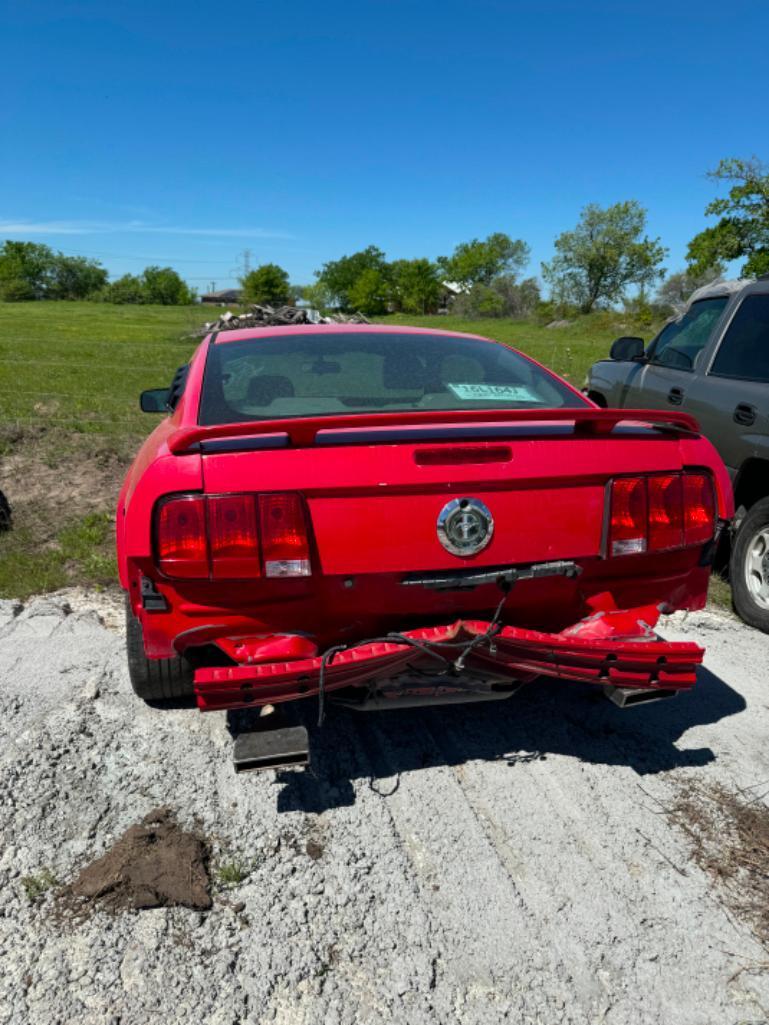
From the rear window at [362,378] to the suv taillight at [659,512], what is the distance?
29.4 inches

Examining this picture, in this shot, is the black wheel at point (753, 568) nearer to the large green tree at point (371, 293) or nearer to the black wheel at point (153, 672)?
the black wheel at point (153, 672)

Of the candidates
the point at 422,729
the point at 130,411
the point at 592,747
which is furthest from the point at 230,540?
the point at 130,411

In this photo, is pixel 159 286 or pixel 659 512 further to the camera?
pixel 159 286

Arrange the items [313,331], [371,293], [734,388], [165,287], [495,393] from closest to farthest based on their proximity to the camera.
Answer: [495,393] → [313,331] → [734,388] → [371,293] → [165,287]

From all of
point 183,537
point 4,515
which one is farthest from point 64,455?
point 183,537

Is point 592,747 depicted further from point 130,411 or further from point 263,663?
point 130,411

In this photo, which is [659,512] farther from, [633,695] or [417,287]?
[417,287]

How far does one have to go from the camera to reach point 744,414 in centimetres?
464

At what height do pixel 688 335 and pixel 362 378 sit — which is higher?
pixel 688 335

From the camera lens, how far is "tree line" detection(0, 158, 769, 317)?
1332 inches

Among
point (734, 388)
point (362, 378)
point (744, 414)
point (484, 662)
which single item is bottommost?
point (484, 662)

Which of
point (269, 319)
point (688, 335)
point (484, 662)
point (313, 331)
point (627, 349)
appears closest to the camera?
point (484, 662)

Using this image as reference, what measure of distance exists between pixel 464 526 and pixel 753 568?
2891 mm

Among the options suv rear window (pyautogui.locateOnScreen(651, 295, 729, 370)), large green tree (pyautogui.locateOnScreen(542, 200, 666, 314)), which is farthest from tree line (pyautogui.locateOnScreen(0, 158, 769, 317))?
suv rear window (pyautogui.locateOnScreen(651, 295, 729, 370))
